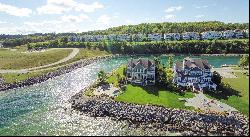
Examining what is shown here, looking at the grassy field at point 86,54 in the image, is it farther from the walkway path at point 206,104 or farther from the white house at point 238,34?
the walkway path at point 206,104

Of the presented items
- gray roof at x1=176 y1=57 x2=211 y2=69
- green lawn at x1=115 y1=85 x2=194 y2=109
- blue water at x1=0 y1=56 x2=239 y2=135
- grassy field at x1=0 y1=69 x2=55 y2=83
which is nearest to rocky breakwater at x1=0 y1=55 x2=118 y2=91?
grassy field at x1=0 y1=69 x2=55 y2=83

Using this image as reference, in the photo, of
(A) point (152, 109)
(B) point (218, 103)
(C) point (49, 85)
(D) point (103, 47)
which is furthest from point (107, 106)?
(D) point (103, 47)

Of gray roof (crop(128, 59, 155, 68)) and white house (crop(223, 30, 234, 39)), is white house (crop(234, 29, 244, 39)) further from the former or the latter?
gray roof (crop(128, 59, 155, 68))

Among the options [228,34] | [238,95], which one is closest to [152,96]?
[238,95]

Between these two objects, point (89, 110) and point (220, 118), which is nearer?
point (220, 118)

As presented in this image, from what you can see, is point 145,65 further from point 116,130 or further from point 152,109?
point 116,130

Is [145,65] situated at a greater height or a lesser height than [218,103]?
greater

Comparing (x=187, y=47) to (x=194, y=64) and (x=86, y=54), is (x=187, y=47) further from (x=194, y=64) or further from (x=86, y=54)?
(x=194, y=64)
